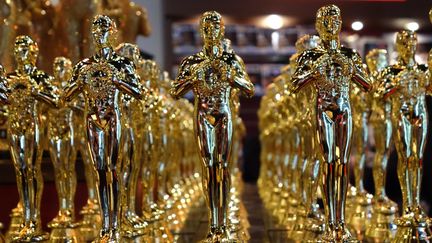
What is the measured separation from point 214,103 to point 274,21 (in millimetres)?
9709

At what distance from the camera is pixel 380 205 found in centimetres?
617

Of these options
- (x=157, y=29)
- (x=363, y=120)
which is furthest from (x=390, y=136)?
(x=157, y=29)

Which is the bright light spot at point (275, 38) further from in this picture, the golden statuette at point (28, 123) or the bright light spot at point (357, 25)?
the golden statuette at point (28, 123)

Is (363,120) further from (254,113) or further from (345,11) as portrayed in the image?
(254,113)

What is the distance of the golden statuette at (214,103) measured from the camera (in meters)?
4.42

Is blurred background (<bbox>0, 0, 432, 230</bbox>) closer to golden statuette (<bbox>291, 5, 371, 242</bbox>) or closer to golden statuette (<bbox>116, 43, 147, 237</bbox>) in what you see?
golden statuette (<bbox>116, 43, 147, 237</bbox>)

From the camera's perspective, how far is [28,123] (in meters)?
4.99

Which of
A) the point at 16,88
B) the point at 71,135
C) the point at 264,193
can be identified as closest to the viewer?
the point at 16,88

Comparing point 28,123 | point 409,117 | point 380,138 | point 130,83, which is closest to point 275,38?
point 380,138

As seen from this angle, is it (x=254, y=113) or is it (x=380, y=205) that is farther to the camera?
(x=254, y=113)

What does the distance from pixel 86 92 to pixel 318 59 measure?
152cm

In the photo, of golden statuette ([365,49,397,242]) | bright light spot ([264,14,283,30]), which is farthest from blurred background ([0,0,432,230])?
golden statuette ([365,49,397,242])

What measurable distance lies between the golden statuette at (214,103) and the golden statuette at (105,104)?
37cm

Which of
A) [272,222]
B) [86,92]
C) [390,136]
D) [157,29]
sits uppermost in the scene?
[157,29]
